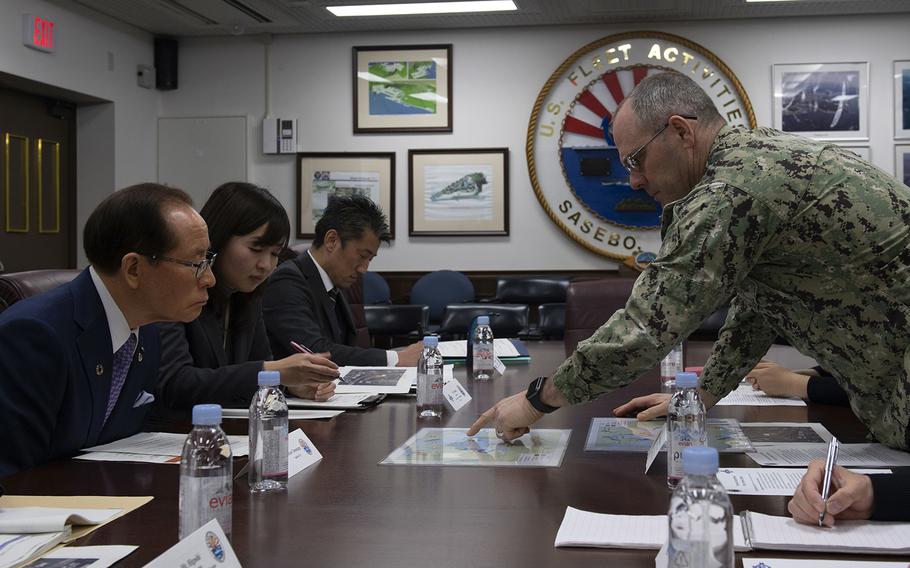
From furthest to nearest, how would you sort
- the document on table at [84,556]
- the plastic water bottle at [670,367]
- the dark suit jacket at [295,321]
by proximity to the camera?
the dark suit jacket at [295,321], the plastic water bottle at [670,367], the document on table at [84,556]

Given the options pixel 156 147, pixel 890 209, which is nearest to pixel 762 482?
pixel 890 209

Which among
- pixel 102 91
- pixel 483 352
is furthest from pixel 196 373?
pixel 102 91

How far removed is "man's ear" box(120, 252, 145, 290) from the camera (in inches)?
73.7

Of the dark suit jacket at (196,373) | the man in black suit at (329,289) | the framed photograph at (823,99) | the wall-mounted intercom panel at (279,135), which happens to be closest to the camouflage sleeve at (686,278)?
the dark suit jacket at (196,373)

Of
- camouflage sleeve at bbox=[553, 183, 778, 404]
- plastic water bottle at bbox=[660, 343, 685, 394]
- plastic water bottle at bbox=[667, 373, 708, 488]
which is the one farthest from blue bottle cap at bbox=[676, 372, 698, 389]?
plastic water bottle at bbox=[660, 343, 685, 394]

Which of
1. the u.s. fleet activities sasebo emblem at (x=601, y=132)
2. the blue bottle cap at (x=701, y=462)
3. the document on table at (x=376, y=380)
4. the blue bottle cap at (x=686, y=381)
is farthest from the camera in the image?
the u.s. fleet activities sasebo emblem at (x=601, y=132)

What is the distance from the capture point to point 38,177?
7176mm

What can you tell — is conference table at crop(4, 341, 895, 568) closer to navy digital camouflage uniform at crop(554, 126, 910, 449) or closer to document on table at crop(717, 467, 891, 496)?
document on table at crop(717, 467, 891, 496)

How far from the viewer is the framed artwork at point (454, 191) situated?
7.63m

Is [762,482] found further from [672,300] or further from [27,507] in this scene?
[27,507]

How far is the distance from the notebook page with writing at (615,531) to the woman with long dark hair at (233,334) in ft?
3.98

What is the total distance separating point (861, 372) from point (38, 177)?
674cm

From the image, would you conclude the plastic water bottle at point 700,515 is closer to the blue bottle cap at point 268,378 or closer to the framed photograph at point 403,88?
the blue bottle cap at point 268,378

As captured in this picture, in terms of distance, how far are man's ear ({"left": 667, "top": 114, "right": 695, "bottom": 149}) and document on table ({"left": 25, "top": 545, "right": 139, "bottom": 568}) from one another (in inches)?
52.6
